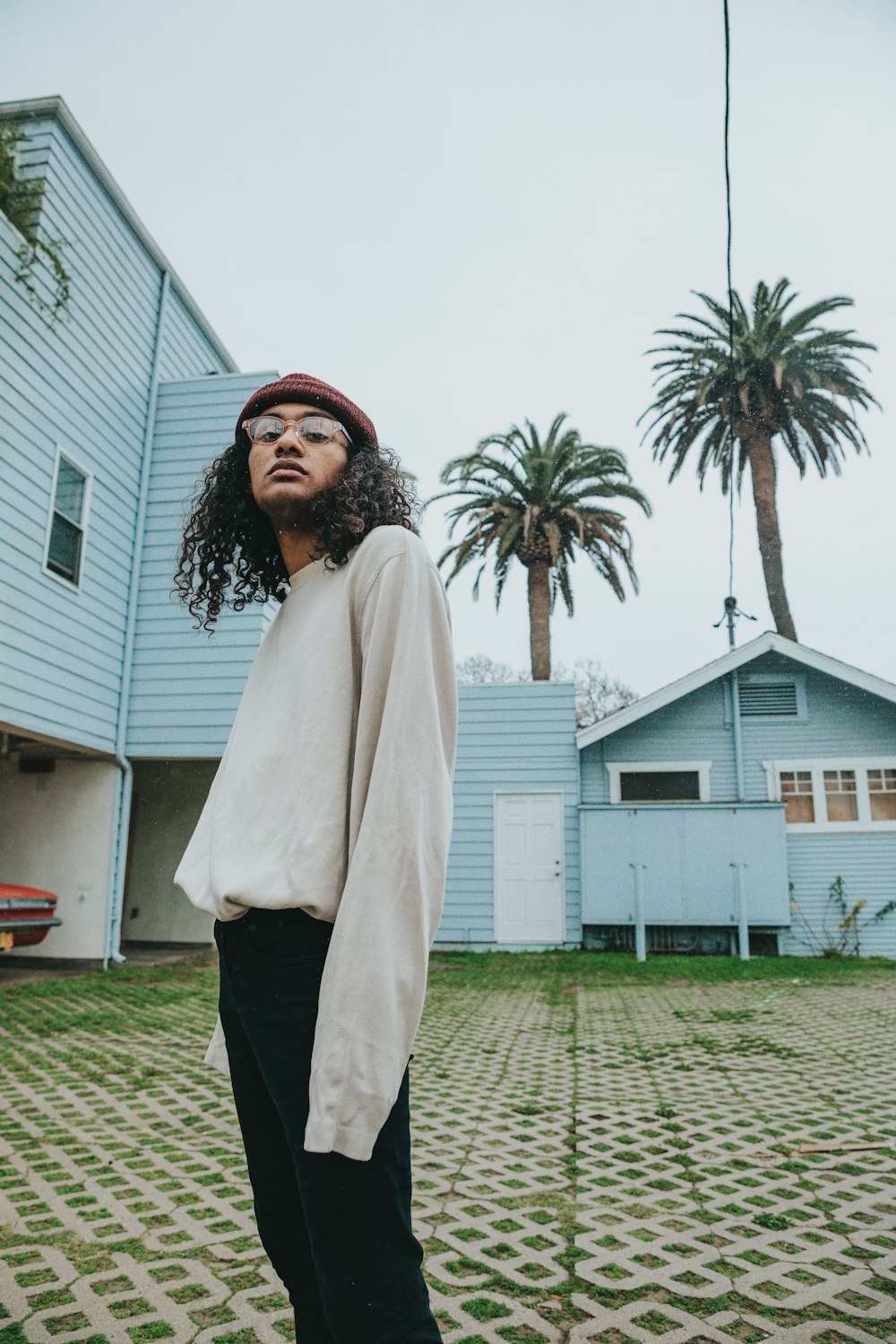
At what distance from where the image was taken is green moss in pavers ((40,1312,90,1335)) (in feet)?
7.25

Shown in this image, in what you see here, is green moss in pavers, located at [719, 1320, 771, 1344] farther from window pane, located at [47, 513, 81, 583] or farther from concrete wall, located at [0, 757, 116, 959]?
concrete wall, located at [0, 757, 116, 959]

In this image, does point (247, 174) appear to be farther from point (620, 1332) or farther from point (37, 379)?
point (620, 1332)

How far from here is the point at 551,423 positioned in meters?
20.6

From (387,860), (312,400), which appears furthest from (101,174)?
(387,860)

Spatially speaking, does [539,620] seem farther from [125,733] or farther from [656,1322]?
[656,1322]

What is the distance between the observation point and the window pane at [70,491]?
9.38 m

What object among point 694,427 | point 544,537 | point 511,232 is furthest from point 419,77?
point 694,427

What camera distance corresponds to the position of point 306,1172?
1.09 m

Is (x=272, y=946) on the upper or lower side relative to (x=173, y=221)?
lower

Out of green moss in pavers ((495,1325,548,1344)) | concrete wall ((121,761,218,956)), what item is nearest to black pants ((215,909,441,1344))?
green moss in pavers ((495,1325,548,1344))

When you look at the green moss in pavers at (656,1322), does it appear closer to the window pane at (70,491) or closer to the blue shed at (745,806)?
the window pane at (70,491)

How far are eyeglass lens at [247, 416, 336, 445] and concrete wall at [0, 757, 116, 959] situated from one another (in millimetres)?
9822

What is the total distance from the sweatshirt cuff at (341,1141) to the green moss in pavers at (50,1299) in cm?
197

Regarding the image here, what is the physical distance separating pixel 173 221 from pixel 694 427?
1319 centimetres
